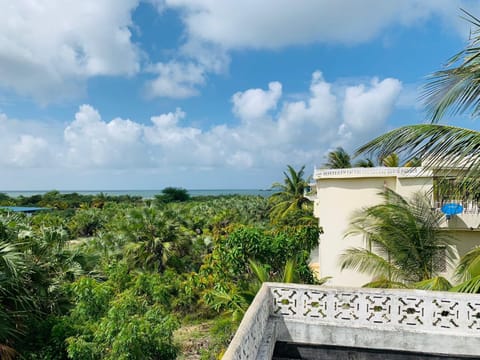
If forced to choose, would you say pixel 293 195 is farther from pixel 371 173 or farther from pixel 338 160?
pixel 371 173

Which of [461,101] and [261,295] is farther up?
[461,101]

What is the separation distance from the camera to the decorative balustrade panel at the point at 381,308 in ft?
15.9

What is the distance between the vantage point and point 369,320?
512 cm

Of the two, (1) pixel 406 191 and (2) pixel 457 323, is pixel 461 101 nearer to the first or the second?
(2) pixel 457 323

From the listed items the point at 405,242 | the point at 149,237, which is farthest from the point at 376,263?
the point at 149,237

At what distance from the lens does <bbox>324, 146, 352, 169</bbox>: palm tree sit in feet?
68.5

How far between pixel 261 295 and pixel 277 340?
0.95 meters

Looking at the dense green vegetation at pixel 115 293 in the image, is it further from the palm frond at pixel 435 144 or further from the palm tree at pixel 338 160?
the palm tree at pixel 338 160

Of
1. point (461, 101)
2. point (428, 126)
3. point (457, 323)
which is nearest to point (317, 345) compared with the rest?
point (457, 323)

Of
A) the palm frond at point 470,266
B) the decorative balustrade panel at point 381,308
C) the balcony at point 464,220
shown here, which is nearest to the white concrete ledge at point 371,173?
the balcony at point 464,220

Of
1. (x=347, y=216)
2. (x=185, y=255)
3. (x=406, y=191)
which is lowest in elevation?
(x=185, y=255)

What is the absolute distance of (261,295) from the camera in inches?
197

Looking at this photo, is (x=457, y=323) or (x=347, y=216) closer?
(x=457, y=323)

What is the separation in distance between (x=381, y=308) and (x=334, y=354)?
3.42 ft
